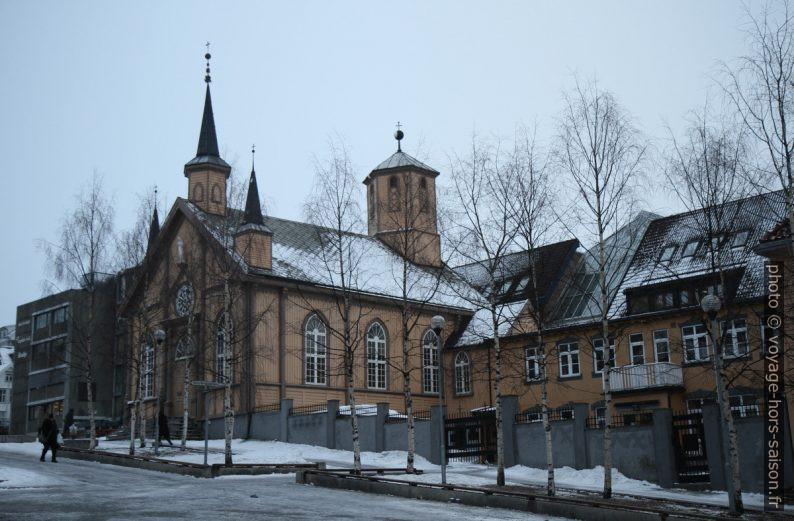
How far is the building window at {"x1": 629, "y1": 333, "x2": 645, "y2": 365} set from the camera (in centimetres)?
3738

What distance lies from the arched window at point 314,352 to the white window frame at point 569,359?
33.9ft

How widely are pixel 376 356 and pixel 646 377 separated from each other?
1254 centimetres

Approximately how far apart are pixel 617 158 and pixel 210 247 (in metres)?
21.2

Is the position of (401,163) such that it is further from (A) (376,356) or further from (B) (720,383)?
(B) (720,383)

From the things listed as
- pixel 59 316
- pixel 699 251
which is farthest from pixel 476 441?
pixel 59 316

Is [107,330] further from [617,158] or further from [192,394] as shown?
[617,158]

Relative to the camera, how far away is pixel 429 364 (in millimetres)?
44938

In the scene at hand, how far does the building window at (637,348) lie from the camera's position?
37375 millimetres

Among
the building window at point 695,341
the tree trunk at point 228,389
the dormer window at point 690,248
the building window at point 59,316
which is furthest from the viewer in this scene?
the building window at point 59,316

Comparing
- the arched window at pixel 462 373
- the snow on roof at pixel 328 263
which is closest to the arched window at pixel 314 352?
the snow on roof at pixel 328 263

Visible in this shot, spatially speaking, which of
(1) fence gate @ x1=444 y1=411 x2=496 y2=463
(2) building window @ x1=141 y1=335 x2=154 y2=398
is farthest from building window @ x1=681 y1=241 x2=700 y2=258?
(2) building window @ x1=141 y1=335 x2=154 y2=398

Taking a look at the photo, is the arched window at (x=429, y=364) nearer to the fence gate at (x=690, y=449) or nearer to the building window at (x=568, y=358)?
the building window at (x=568, y=358)

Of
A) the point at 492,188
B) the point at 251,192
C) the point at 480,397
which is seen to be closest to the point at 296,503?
the point at 492,188

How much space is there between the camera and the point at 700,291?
25.2 m
